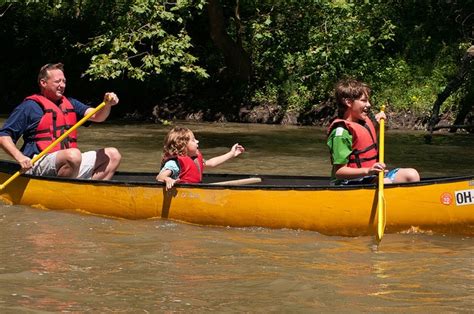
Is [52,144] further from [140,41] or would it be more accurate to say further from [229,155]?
[140,41]

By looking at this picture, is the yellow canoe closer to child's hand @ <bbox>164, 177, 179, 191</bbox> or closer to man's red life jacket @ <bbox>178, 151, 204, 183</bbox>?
child's hand @ <bbox>164, 177, 179, 191</bbox>

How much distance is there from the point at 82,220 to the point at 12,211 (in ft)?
2.29

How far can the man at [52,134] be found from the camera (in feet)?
25.8

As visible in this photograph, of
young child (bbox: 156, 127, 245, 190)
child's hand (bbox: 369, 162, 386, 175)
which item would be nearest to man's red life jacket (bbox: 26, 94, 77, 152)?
young child (bbox: 156, 127, 245, 190)

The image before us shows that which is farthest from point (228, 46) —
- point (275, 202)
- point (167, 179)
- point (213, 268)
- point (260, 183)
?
point (213, 268)

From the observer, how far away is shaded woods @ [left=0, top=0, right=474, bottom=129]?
655 inches

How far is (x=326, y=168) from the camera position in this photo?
1169cm

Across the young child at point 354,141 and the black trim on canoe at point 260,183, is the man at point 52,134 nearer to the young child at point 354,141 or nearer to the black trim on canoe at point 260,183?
the black trim on canoe at point 260,183

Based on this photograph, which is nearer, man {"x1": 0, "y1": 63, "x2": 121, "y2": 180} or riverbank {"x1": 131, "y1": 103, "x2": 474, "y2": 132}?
man {"x1": 0, "y1": 63, "x2": 121, "y2": 180}

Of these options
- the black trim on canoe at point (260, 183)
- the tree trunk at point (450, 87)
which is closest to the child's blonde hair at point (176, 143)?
the black trim on canoe at point (260, 183)

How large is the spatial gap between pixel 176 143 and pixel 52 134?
3.97 ft

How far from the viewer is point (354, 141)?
698cm

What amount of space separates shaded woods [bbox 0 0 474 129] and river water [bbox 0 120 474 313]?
8751mm

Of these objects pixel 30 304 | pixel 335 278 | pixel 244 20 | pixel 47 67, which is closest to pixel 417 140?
pixel 244 20
